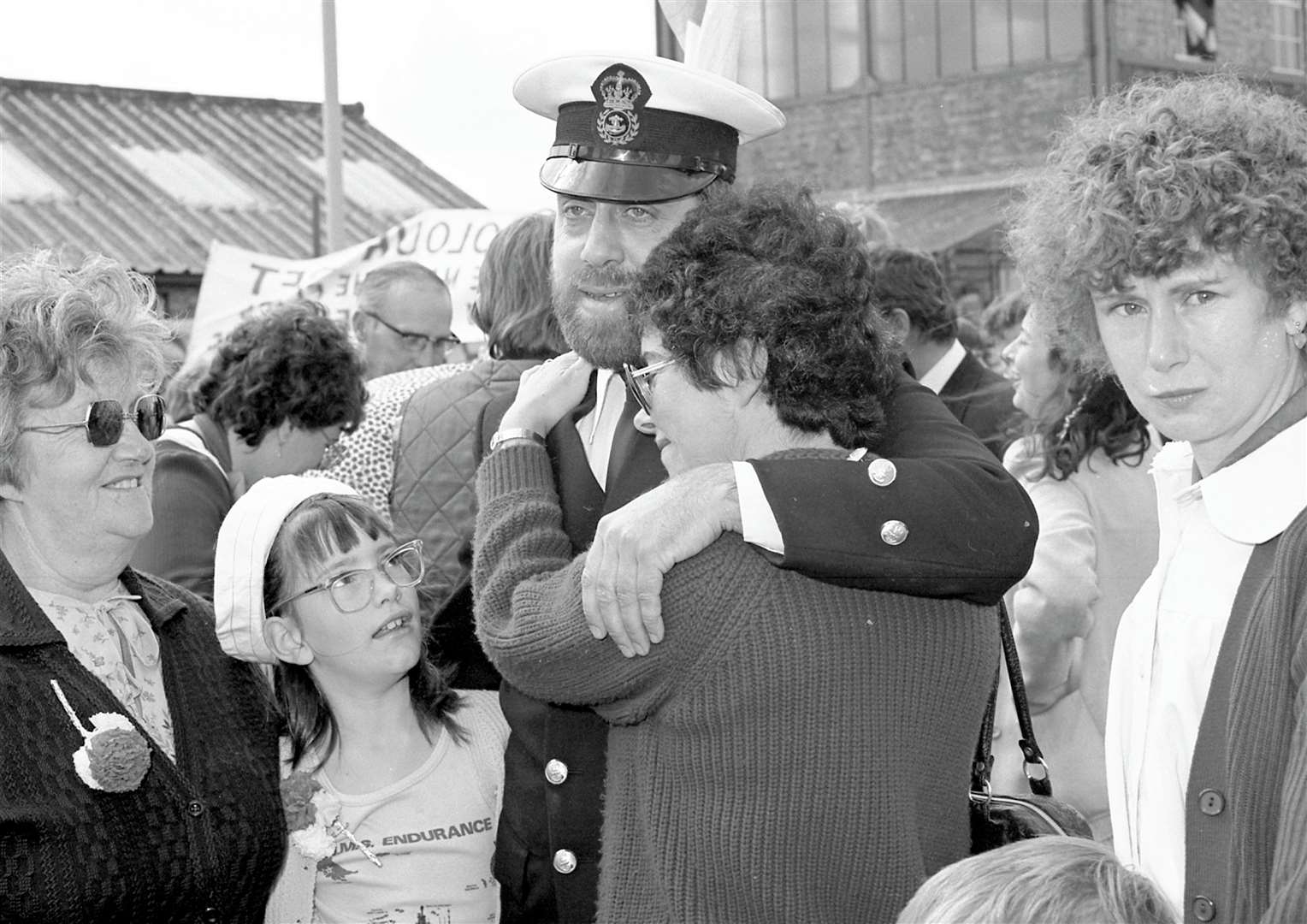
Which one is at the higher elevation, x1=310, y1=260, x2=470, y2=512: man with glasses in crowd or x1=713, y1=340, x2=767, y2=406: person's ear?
x1=310, y1=260, x2=470, y2=512: man with glasses in crowd

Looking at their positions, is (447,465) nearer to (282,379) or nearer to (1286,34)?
(282,379)

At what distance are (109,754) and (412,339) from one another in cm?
375

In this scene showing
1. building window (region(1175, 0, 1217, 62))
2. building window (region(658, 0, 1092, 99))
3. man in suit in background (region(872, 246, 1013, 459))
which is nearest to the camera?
man in suit in background (region(872, 246, 1013, 459))

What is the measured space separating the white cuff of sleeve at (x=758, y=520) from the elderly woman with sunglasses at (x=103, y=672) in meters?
1.13

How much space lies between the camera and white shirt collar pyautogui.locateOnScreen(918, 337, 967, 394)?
466 cm

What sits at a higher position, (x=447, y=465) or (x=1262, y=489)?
(x=447, y=465)

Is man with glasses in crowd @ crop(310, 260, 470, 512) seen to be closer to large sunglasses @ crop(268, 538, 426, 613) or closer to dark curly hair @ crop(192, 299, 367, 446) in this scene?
dark curly hair @ crop(192, 299, 367, 446)

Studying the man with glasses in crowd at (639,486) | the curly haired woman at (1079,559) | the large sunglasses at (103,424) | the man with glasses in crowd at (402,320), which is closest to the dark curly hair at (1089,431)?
the curly haired woman at (1079,559)

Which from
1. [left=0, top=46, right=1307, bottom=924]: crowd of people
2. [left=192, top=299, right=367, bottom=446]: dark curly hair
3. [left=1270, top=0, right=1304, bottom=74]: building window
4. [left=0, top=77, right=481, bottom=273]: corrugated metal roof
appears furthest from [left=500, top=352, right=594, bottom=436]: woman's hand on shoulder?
[left=1270, top=0, right=1304, bottom=74]: building window

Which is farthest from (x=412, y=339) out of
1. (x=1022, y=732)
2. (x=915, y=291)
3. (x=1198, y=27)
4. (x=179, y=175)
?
(x=1198, y=27)

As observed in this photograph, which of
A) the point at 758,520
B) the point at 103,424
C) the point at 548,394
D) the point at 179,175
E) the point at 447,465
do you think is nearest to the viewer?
the point at 758,520

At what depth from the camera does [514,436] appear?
2.44m

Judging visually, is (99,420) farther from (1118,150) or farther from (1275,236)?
(1275,236)

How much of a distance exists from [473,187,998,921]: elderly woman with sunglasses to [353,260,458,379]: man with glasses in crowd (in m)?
3.89
